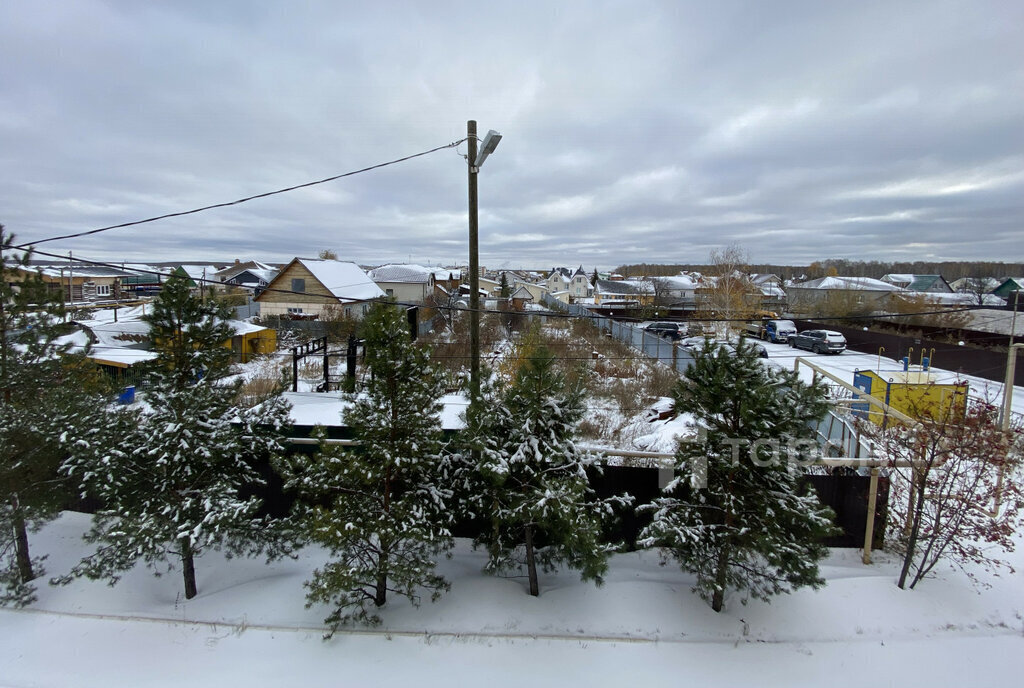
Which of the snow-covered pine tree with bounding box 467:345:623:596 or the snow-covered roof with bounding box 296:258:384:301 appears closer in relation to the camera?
the snow-covered pine tree with bounding box 467:345:623:596

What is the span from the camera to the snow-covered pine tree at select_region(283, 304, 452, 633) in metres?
4.33

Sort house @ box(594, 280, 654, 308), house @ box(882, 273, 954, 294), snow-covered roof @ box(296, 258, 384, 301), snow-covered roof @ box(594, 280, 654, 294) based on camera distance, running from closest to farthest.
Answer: snow-covered roof @ box(296, 258, 384, 301) < house @ box(882, 273, 954, 294) < house @ box(594, 280, 654, 308) < snow-covered roof @ box(594, 280, 654, 294)

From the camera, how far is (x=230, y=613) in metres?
4.86

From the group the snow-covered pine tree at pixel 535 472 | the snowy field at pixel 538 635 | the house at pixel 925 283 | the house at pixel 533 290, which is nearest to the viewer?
the snowy field at pixel 538 635

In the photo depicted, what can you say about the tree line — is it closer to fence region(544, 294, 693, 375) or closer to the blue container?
the blue container

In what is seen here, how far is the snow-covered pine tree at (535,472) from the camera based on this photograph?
432cm

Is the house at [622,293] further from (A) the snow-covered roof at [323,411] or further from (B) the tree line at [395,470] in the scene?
(B) the tree line at [395,470]

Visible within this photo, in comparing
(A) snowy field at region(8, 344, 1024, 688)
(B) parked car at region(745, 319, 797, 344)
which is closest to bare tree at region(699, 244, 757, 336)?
(B) parked car at region(745, 319, 797, 344)

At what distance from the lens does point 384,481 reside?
15.4ft

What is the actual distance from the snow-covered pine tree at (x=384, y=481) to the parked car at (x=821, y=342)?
2778cm

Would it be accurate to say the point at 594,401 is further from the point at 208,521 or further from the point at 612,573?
the point at 208,521

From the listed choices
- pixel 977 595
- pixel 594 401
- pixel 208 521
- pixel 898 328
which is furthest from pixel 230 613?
pixel 898 328

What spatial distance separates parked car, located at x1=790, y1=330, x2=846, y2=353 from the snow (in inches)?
910
